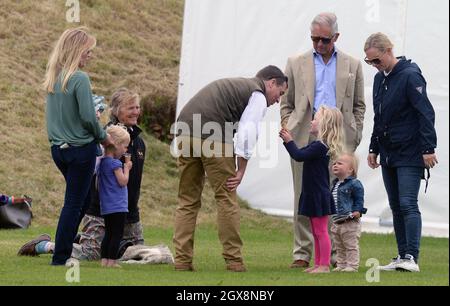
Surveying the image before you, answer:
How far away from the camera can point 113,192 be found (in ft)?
32.4

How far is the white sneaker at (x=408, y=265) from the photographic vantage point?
1030 cm

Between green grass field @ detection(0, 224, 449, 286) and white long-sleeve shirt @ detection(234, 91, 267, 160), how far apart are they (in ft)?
3.09

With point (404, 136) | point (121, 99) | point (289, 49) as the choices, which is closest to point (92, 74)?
point (289, 49)

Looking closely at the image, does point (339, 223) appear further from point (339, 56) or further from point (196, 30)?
point (196, 30)

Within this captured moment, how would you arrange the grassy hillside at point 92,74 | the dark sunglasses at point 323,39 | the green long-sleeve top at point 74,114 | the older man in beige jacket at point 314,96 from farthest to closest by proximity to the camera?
1. the grassy hillside at point 92,74
2. the older man in beige jacket at point 314,96
3. the dark sunglasses at point 323,39
4. the green long-sleeve top at point 74,114

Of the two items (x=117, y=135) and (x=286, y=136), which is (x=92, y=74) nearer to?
(x=117, y=135)

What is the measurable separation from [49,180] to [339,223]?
614cm

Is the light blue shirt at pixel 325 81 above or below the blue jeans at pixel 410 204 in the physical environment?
above

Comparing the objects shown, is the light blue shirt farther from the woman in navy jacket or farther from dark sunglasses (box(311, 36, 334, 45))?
the woman in navy jacket

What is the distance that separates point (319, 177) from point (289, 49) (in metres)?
5.91

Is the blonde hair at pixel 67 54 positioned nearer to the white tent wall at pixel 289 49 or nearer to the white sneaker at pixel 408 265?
the white sneaker at pixel 408 265

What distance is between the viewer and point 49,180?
1551cm

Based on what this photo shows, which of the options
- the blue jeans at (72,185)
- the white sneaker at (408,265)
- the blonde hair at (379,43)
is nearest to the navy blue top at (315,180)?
the white sneaker at (408,265)
